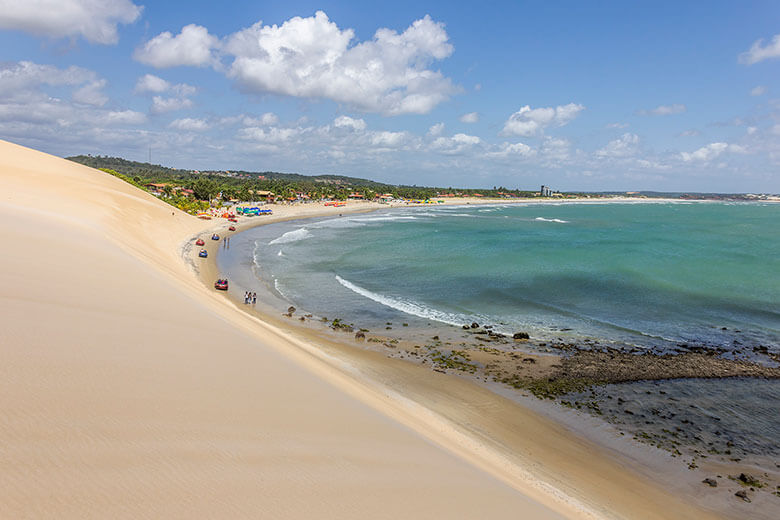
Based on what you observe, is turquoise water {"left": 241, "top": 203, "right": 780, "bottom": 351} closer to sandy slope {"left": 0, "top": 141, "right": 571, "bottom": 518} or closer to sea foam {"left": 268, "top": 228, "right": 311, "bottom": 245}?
sea foam {"left": 268, "top": 228, "right": 311, "bottom": 245}

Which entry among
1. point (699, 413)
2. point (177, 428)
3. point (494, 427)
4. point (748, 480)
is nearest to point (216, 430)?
point (177, 428)

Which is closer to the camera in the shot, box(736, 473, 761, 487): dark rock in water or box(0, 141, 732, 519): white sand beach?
box(0, 141, 732, 519): white sand beach

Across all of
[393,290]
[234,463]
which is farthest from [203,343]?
[393,290]

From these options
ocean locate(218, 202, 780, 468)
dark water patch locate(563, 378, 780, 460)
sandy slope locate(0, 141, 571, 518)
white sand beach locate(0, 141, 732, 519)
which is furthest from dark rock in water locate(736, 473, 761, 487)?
sandy slope locate(0, 141, 571, 518)

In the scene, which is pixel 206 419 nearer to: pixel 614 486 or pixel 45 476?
pixel 45 476

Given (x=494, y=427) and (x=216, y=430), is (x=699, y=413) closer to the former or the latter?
(x=494, y=427)

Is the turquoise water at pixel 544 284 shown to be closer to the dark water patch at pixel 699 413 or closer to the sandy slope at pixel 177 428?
the dark water patch at pixel 699 413
